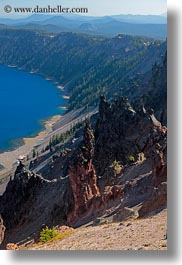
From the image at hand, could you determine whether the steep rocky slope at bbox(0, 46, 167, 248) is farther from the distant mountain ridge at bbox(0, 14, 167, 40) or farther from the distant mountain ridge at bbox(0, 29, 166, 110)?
the distant mountain ridge at bbox(0, 29, 166, 110)

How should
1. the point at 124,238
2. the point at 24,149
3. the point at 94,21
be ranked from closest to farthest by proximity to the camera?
the point at 124,238, the point at 94,21, the point at 24,149

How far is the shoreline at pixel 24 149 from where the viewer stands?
173ft

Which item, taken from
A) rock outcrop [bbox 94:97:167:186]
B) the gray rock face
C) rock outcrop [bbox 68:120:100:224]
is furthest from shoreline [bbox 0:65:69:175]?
the gray rock face

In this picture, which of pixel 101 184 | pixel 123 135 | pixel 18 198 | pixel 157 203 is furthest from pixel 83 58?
pixel 157 203

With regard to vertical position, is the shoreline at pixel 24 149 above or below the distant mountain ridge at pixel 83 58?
below

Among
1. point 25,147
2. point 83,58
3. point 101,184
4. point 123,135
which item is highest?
point 123,135

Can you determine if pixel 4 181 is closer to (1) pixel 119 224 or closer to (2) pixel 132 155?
(2) pixel 132 155

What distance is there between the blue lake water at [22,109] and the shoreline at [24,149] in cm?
79

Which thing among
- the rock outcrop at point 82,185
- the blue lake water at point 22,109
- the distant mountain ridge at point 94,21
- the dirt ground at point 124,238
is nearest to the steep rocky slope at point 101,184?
the rock outcrop at point 82,185

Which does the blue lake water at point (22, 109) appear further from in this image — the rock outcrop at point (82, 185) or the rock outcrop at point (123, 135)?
the rock outcrop at point (82, 185)

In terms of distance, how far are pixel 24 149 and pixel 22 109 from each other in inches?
442

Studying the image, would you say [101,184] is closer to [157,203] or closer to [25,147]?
[157,203]

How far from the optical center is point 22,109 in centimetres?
6962

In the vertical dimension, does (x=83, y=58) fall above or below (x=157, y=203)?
below
